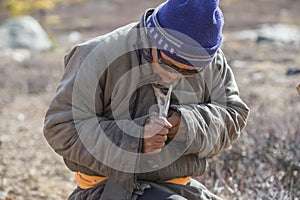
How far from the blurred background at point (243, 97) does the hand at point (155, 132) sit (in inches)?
38.0

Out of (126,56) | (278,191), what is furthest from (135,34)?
(278,191)

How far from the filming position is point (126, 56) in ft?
8.06

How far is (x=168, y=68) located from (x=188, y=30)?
0.17 meters

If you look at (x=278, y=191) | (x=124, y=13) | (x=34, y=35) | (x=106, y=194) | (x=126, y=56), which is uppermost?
(x=126, y=56)

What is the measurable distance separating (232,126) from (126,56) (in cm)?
51

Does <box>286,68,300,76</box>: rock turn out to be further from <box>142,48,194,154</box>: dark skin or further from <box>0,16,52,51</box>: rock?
<box>142,48,194,154</box>: dark skin

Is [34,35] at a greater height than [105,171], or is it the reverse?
[105,171]

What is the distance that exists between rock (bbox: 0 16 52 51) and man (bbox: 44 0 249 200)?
15.3 metres

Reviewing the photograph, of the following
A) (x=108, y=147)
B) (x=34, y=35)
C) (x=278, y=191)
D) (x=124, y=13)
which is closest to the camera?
(x=108, y=147)

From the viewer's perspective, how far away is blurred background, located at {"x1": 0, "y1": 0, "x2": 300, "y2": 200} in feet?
12.6

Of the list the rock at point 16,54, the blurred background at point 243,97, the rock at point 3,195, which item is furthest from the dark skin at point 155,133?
the rock at point 16,54

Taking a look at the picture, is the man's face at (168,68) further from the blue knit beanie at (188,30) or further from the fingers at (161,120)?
the fingers at (161,120)

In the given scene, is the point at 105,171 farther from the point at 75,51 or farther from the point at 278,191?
the point at 278,191

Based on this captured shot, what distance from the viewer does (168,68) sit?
2.41 metres
